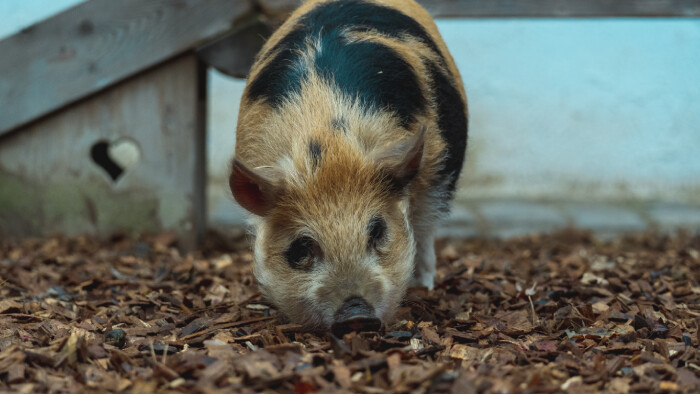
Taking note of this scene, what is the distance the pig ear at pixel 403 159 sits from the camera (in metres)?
3.77

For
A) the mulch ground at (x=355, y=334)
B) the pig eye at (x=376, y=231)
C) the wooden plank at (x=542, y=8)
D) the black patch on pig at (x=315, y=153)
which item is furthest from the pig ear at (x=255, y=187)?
the wooden plank at (x=542, y=8)

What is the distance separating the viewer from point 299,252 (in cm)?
387

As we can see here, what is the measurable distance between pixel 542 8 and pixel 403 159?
133 inches

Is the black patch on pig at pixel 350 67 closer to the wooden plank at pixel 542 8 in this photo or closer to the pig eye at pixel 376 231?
the pig eye at pixel 376 231

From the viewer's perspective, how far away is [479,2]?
21.5 ft

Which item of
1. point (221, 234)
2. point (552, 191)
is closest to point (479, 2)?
point (221, 234)

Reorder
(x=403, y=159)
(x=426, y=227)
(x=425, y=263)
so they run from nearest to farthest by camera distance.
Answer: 1. (x=403, y=159)
2. (x=426, y=227)
3. (x=425, y=263)

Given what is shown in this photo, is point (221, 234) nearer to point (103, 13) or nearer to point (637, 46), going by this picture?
point (103, 13)

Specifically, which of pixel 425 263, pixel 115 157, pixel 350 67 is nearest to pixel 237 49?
pixel 115 157

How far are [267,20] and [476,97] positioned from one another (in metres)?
3.81

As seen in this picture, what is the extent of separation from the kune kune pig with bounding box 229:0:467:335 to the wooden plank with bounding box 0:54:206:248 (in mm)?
2266

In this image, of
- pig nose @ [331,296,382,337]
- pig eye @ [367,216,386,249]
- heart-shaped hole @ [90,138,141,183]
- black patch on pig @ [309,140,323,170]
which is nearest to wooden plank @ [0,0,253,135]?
heart-shaped hole @ [90,138,141,183]

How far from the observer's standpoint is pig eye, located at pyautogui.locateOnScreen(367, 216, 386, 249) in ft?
12.6

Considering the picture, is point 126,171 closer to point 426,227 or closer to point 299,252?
point 426,227
